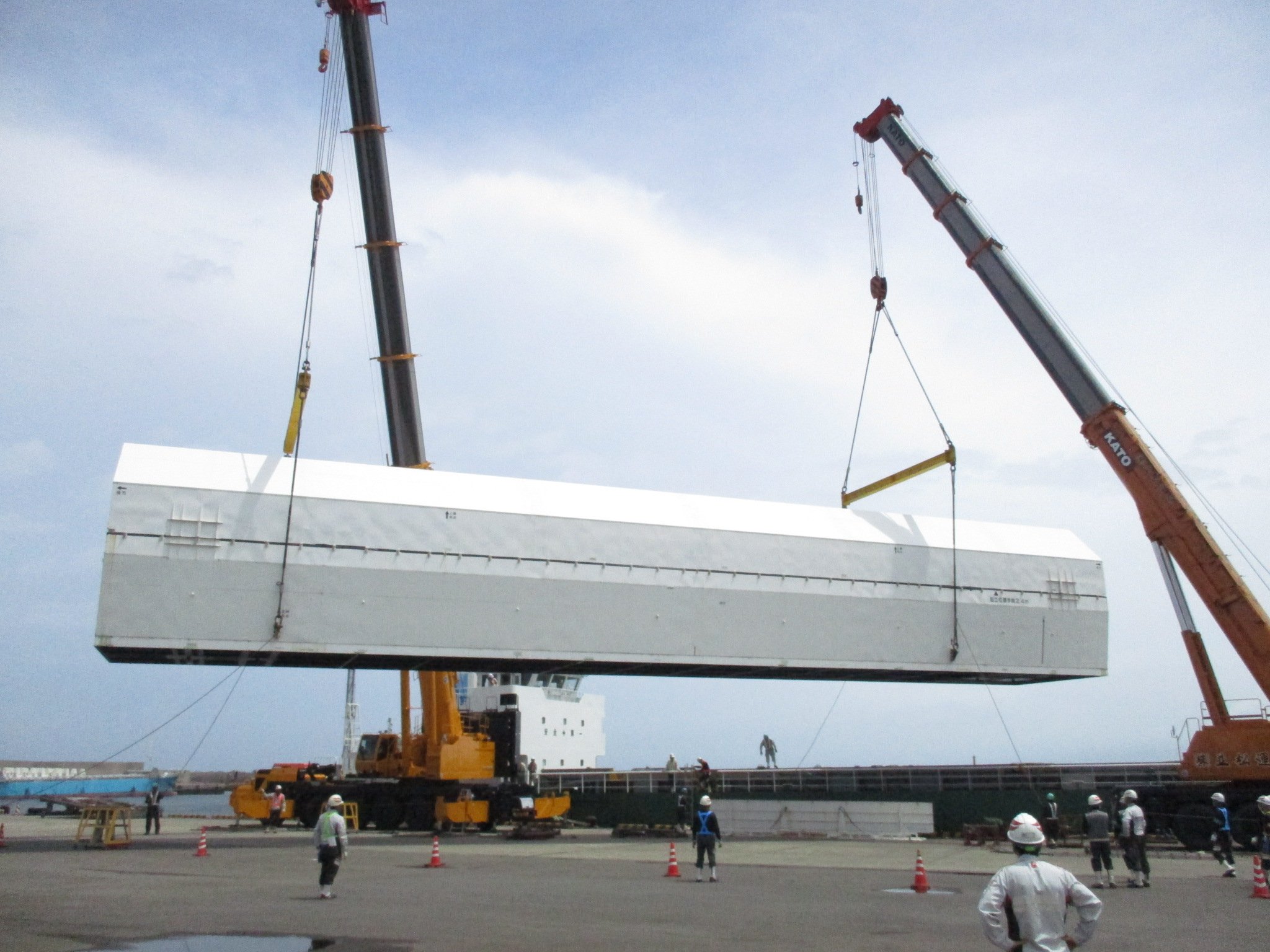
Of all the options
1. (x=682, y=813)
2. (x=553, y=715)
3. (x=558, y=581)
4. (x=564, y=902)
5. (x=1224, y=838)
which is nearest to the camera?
(x=564, y=902)

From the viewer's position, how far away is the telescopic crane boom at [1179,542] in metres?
21.7

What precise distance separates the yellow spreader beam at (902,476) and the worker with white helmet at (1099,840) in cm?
1428

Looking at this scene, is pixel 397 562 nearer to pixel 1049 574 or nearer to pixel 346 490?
pixel 346 490

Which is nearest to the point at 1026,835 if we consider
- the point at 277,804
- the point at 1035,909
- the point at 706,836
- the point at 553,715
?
the point at 1035,909

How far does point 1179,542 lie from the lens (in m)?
22.7

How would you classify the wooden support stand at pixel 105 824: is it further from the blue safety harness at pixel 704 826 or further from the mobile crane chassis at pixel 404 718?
the blue safety harness at pixel 704 826

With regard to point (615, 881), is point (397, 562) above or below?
above

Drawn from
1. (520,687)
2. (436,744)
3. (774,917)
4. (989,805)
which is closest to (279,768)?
(436,744)

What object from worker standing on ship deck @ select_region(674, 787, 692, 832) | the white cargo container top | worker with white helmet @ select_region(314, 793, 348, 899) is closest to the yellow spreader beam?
the white cargo container top

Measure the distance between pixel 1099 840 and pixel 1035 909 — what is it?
12.2 m

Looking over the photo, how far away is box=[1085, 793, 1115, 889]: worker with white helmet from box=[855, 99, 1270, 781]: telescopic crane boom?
7685 millimetres

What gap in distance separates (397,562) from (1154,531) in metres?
17.4

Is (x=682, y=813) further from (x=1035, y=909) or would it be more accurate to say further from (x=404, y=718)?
(x=1035, y=909)

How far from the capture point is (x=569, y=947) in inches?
386
